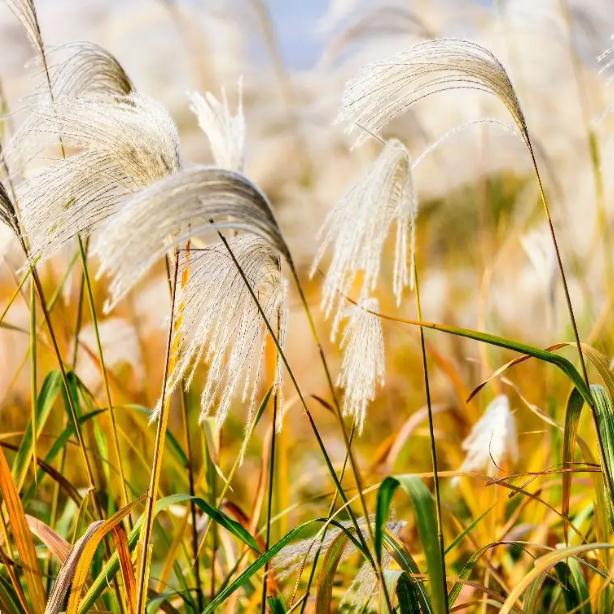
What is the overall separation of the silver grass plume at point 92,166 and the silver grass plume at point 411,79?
0.15 m

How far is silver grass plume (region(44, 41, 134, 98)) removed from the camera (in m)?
0.93

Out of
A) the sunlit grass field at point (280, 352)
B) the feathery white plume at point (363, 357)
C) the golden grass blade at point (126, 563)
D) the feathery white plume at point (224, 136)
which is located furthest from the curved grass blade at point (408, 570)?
the feathery white plume at point (224, 136)

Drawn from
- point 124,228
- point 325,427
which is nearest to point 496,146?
point 325,427

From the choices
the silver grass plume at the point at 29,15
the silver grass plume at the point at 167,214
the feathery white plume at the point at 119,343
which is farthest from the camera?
the feathery white plume at the point at 119,343

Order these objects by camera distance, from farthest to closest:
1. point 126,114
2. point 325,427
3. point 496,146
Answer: point 325,427
point 496,146
point 126,114

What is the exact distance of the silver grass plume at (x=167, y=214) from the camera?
1.73 ft

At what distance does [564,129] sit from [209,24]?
6.17 feet

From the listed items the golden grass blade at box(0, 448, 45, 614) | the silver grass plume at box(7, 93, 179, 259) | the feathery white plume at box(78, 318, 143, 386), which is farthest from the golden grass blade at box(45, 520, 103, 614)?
the feathery white plume at box(78, 318, 143, 386)

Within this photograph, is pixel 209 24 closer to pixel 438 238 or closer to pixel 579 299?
pixel 438 238

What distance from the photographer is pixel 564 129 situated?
8.20 feet

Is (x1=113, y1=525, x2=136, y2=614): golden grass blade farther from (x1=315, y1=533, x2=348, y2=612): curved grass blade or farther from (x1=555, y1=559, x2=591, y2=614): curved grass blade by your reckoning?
(x1=555, y1=559, x2=591, y2=614): curved grass blade

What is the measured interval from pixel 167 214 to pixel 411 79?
10.1 inches

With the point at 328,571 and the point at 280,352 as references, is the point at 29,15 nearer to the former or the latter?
the point at 280,352

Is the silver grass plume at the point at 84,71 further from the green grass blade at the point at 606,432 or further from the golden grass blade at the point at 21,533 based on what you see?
the green grass blade at the point at 606,432
